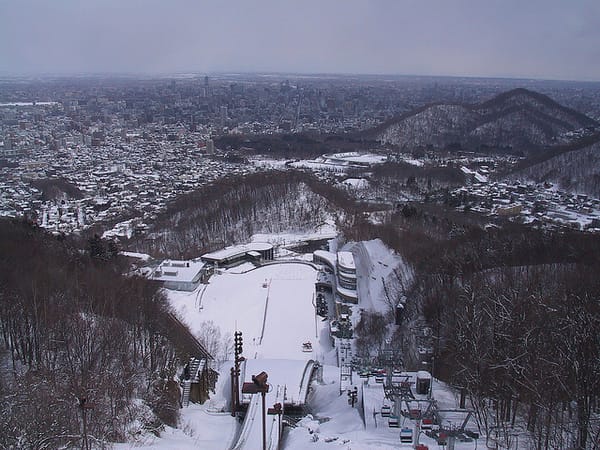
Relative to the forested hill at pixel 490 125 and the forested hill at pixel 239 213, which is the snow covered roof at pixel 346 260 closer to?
the forested hill at pixel 239 213

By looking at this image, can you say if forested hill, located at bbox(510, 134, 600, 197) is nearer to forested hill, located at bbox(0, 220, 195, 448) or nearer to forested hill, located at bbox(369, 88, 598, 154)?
forested hill, located at bbox(369, 88, 598, 154)

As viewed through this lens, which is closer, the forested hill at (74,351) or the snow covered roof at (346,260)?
the forested hill at (74,351)

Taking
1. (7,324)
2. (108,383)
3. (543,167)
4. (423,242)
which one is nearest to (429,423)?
(108,383)

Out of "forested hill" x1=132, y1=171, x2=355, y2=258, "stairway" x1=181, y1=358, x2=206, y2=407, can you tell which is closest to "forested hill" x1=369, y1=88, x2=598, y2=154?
"forested hill" x1=132, y1=171, x2=355, y2=258

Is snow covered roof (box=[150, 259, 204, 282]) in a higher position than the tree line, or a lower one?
lower

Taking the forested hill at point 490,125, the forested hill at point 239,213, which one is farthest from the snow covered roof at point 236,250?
the forested hill at point 490,125

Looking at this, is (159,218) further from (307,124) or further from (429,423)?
(307,124)
